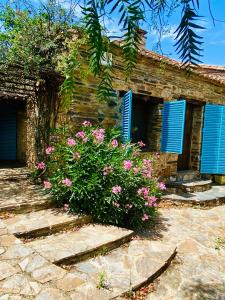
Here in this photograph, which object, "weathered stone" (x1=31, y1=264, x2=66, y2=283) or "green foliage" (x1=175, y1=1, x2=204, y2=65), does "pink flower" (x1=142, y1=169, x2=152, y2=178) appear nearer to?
"weathered stone" (x1=31, y1=264, x2=66, y2=283)

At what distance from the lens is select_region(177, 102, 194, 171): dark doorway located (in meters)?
8.70

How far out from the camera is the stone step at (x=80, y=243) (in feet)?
11.4

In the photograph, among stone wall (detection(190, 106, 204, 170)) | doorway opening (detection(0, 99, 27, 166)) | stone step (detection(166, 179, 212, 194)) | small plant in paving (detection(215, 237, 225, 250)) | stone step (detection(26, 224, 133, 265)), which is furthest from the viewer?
doorway opening (detection(0, 99, 27, 166))

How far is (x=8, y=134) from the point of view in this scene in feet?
34.4

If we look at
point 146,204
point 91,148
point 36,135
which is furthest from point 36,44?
point 146,204

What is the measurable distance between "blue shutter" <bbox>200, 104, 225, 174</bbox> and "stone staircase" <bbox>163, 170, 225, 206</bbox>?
467mm

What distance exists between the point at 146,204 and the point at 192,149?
4492 millimetres

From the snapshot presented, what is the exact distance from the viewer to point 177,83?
7.71m

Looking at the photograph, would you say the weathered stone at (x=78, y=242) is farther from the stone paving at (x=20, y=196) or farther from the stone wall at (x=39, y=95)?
the stone wall at (x=39, y=95)

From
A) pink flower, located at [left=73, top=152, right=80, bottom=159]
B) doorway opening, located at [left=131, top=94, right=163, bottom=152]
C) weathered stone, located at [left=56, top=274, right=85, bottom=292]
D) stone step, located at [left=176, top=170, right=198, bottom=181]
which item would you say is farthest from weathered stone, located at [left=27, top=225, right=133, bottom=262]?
stone step, located at [left=176, top=170, right=198, bottom=181]

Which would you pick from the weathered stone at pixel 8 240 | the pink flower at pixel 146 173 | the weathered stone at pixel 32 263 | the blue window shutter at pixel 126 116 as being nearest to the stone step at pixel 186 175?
the blue window shutter at pixel 126 116

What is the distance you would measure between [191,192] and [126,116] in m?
2.95

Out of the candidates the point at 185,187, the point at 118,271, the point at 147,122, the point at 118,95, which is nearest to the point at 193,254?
the point at 118,271

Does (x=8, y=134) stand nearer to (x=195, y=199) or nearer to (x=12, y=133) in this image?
(x=12, y=133)
